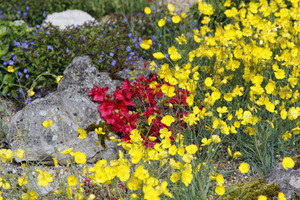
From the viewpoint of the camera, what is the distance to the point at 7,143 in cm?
364

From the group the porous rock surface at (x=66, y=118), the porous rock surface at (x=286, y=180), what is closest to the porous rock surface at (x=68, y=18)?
the porous rock surface at (x=66, y=118)

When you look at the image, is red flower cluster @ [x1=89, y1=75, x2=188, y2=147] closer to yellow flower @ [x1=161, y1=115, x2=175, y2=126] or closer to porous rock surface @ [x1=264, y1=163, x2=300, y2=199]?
yellow flower @ [x1=161, y1=115, x2=175, y2=126]

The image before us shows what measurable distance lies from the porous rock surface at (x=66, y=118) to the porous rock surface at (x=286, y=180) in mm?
1615

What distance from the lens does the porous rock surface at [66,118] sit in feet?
11.1

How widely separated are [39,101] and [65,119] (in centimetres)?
34

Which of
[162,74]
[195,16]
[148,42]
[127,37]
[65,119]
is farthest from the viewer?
[195,16]

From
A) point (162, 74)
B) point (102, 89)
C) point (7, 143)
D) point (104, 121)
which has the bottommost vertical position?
point (7, 143)

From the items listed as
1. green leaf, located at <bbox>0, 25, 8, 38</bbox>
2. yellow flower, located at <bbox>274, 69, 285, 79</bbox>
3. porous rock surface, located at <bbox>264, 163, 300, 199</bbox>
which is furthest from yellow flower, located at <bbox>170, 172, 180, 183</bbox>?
green leaf, located at <bbox>0, 25, 8, 38</bbox>

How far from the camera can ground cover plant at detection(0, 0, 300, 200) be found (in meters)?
2.03

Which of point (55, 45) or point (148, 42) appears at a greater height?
point (148, 42)

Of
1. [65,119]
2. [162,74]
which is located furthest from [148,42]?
[65,119]

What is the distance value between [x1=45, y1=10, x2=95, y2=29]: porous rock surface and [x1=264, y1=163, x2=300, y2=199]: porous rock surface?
4087 mm

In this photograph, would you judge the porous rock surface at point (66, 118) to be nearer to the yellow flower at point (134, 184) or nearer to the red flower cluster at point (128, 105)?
the red flower cluster at point (128, 105)

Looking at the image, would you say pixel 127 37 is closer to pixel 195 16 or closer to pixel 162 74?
pixel 195 16
